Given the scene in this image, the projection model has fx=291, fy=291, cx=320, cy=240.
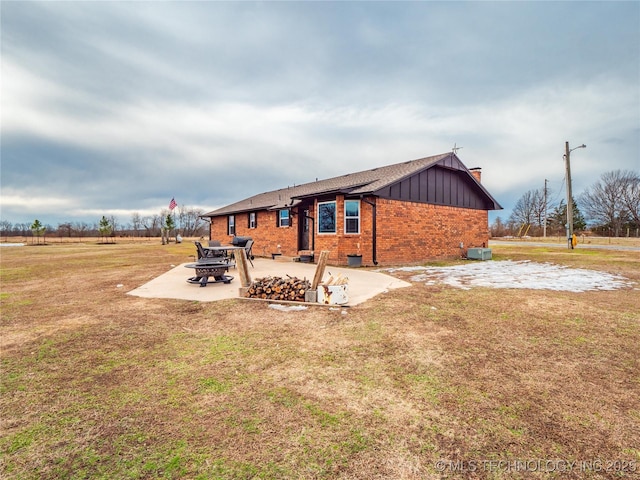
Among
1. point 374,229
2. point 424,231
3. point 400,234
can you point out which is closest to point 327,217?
point 374,229

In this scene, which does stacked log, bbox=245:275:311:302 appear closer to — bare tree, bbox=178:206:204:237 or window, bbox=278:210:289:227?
window, bbox=278:210:289:227

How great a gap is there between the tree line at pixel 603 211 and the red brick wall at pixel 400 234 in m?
32.6

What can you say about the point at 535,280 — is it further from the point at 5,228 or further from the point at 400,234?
the point at 5,228

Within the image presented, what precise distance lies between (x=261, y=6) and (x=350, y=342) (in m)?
12.8

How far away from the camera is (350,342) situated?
4000 mm

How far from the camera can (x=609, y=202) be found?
42938 mm

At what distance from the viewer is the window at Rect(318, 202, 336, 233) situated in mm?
13102

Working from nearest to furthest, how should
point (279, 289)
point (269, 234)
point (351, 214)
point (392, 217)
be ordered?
point (279, 289) < point (351, 214) < point (392, 217) < point (269, 234)

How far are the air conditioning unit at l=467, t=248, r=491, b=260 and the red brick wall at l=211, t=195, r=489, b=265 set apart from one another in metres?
0.51

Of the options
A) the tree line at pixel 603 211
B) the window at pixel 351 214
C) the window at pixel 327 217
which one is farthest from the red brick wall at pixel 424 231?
the tree line at pixel 603 211

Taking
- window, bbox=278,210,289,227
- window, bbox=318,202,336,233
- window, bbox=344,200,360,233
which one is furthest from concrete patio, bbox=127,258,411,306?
window, bbox=278,210,289,227

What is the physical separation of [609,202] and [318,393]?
5912 centimetres

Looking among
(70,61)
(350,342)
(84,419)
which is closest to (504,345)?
(350,342)

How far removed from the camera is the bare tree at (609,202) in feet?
136
